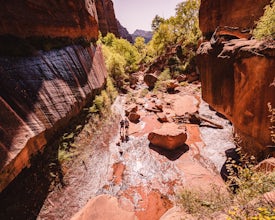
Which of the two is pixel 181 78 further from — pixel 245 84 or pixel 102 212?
pixel 102 212

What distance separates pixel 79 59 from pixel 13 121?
19.1 feet

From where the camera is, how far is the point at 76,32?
9.27 metres

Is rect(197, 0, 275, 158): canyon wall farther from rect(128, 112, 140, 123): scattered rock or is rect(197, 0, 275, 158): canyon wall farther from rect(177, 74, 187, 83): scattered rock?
rect(177, 74, 187, 83): scattered rock

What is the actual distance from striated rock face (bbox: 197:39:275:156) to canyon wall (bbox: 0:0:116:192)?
19.8 feet


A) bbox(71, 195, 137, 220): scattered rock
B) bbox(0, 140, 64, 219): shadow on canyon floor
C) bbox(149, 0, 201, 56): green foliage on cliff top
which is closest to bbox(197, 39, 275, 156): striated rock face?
bbox(71, 195, 137, 220): scattered rock

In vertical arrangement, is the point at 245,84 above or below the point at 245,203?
above

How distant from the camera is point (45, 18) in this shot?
673 centimetres

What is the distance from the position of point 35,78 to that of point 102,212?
5.06m

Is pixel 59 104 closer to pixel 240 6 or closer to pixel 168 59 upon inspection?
pixel 240 6

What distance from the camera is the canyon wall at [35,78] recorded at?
13.2 feet

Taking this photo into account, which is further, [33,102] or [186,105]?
[186,105]

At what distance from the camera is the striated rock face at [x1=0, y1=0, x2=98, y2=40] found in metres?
5.23

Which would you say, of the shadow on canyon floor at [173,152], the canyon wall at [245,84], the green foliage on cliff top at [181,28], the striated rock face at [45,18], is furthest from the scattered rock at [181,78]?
the shadow on canyon floor at [173,152]

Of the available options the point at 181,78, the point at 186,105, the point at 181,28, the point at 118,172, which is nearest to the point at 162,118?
the point at 186,105
